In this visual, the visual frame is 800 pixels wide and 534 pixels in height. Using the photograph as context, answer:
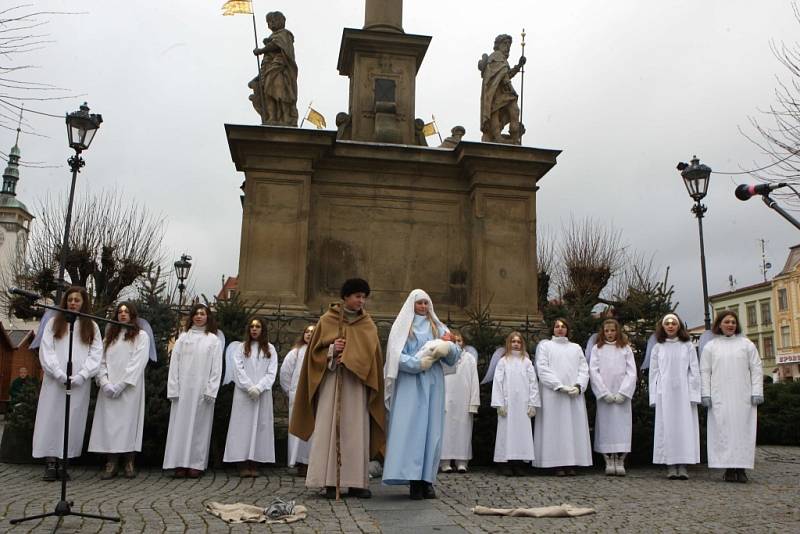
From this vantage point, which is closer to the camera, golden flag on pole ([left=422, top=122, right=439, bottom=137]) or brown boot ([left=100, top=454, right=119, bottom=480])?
brown boot ([left=100, top=454, right=119, bottom=480])

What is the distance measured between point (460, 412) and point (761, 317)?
71.5 meters

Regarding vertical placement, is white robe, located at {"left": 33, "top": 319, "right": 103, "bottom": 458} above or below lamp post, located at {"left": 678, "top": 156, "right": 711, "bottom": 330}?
below

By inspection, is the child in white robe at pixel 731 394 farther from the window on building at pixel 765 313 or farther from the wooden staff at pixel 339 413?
the window on building at pixel 765 313

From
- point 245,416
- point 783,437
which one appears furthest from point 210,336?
point 783,437

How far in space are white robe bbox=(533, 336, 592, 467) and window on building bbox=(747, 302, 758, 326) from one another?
71.2m

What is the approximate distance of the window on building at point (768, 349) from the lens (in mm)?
71250

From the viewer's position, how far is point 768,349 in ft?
236

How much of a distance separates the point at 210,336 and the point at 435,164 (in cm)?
579

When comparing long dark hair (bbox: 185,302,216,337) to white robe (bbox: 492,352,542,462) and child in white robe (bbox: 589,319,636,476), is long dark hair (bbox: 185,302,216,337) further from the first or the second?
child in white robe (bbox: 589,319,636,476)

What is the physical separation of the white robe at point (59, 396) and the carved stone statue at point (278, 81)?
584cm

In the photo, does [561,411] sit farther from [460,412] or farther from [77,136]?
[77,136]

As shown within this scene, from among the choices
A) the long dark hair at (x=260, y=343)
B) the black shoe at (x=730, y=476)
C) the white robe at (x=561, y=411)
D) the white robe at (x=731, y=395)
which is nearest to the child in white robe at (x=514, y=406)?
the white robe at (x=561, y=411)

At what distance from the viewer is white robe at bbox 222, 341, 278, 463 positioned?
9.19m

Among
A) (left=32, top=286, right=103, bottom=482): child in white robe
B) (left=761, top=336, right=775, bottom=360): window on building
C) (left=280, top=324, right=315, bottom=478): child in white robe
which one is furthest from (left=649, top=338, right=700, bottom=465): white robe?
(left=761, top=336, right=775, bottom=360): window on building
